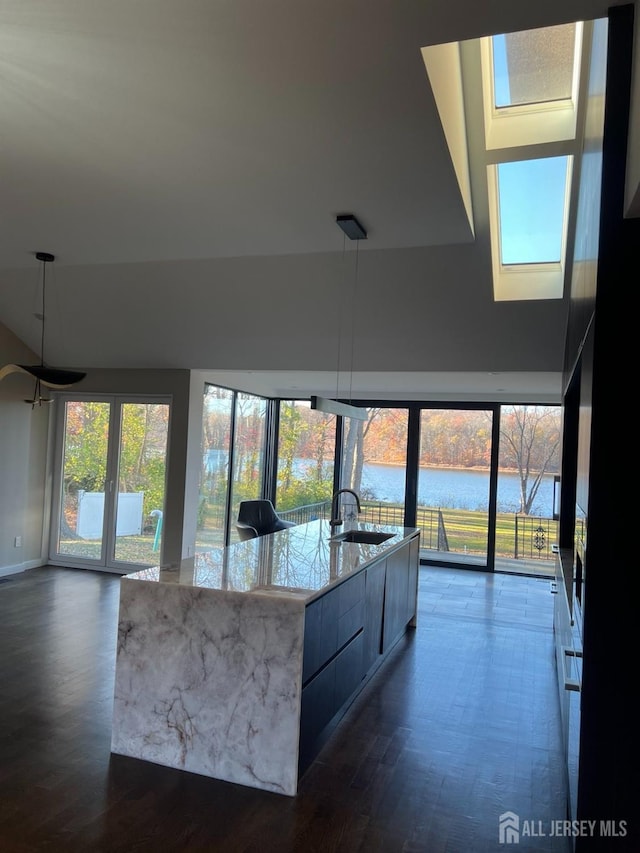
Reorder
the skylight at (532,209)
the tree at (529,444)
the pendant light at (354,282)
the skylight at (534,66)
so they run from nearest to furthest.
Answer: the skylight at (534,66)
the pendant light at (354,282)
the skylight at (532,209)
the tree at (529,444)

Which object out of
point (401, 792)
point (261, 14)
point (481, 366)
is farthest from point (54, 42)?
point (481, 366)

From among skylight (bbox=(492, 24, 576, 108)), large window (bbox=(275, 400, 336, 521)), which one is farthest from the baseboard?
skylight (bbox=(492, 24, 576, 108))

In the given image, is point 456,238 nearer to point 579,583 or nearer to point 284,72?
point 284,72

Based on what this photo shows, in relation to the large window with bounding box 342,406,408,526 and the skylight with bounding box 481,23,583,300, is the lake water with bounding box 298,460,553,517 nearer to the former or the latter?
the large window with bounding box 342,406,408,526

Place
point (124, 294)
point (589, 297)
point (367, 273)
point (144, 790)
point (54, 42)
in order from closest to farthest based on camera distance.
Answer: point (54, 42)
point (589, 297)
point (144, 790)
point (367, 273)
point (124, 294)

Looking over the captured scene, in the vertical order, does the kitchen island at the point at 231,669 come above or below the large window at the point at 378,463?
below

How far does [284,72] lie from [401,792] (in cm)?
312

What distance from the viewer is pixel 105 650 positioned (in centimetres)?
445

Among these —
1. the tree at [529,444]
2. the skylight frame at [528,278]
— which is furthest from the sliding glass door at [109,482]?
the tree at [529,444]

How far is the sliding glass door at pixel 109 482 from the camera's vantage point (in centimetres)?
717

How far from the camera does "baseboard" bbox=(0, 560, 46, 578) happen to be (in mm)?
6735

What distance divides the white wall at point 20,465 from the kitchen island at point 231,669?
4.42 metres

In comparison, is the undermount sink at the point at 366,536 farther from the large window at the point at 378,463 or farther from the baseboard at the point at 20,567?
the baseboard at the point at 20,567

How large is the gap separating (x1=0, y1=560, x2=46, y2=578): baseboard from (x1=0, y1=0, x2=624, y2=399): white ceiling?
2.81 meters
